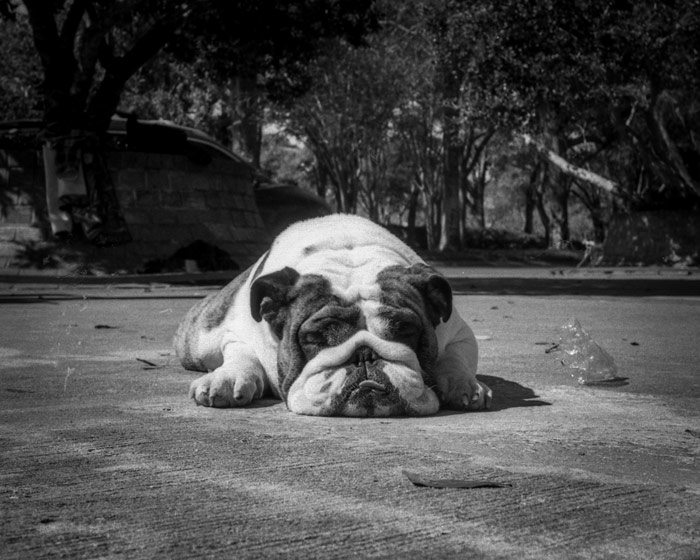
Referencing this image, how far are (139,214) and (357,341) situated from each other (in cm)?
2124

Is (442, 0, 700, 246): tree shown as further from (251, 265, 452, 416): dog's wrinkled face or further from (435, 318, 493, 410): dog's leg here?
(251, 265, 452, 416): dog's wrinkled face

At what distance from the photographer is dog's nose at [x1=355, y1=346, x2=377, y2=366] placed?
4.85 meters

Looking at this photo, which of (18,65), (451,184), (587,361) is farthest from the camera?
(451,184)

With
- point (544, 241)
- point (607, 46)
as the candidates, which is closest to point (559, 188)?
point (544, 241)

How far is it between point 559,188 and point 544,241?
550 cm

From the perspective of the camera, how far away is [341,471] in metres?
3.90

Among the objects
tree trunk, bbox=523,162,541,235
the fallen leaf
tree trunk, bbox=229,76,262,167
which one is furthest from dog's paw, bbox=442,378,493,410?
tree trunk, bbox=523,162,541,235

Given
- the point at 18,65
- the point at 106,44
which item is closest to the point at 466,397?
the point at 106,44

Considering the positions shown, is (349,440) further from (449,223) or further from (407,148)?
(407,148)

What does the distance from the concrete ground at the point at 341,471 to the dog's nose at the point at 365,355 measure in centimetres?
28

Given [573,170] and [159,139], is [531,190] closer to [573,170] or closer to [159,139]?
[573,170]

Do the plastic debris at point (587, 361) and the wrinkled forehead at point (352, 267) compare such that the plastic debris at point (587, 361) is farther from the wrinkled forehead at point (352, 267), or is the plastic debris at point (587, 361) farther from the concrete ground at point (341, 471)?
the wrinkled forehead at point (352, 267)

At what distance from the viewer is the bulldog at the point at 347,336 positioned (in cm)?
489

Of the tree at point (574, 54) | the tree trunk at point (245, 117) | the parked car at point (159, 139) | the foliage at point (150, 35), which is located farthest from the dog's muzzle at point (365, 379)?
the tree trunk at point (245, 117)
